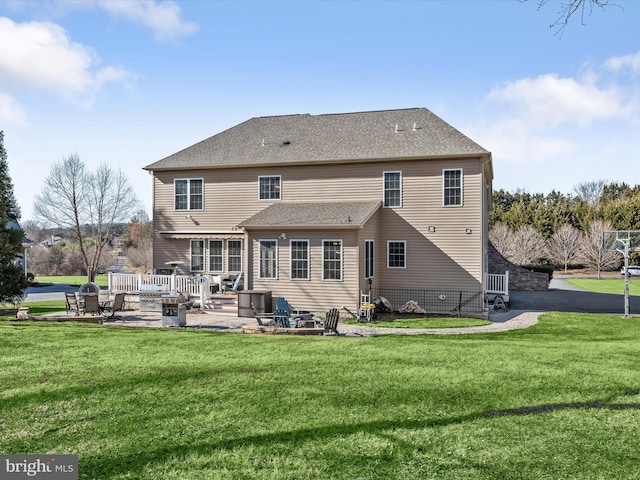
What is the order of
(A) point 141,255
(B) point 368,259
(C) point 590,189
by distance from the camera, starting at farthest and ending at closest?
(C) point 590,189 < (A) point 141,255 < (B) point 368,259

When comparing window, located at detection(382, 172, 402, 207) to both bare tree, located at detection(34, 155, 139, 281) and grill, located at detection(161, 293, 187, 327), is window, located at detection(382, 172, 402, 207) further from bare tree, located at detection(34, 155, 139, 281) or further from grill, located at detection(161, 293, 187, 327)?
bare tree, located at detection(34, 155, 139, 281)

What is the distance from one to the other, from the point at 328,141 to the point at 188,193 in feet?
25.3

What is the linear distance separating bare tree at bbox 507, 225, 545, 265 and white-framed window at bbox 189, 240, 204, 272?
123ft

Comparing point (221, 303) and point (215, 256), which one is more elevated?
point (215, 256)

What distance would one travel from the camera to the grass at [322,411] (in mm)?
4688

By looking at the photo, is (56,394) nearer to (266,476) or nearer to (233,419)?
(233,419)

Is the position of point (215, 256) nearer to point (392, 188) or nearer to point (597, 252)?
point (392, 188)

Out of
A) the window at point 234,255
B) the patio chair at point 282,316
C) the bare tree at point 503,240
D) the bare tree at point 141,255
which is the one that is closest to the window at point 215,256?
the window at point 234,255

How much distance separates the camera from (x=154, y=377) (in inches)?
297

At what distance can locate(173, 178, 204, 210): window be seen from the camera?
76.6ft

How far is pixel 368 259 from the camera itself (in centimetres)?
→ 1972

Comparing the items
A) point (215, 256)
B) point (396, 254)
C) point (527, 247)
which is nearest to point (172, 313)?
point (215, 256)

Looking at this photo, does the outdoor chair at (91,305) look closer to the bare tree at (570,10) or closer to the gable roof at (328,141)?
the gable roof at (328,141)

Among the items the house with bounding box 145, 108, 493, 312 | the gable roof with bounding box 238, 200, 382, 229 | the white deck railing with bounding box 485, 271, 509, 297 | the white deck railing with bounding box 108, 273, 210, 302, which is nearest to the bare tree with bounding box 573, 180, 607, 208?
the white deck railing with bounding box 485, 271, 509, 297
